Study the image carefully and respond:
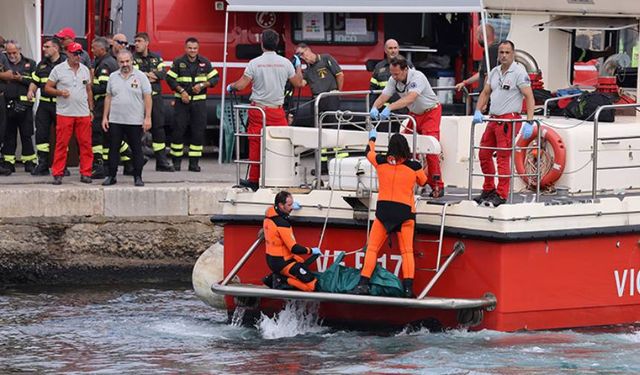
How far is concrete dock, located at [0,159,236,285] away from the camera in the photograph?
14.7m

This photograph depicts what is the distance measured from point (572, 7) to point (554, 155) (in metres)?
1.71

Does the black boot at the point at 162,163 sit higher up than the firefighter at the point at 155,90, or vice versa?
the firefighter at the point at 155,90

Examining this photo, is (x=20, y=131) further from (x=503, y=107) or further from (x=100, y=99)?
(x=503, y=107)

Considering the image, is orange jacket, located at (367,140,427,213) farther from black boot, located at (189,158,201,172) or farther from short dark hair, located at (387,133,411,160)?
black boot, located at (189,158,201,172)

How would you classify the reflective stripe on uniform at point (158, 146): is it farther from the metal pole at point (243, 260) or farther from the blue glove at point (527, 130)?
the blue glove at point (527, 130)

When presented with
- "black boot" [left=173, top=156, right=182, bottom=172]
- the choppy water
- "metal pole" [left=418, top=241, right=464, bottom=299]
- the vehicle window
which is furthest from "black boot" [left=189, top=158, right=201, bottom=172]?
"metal pole" [left=418, top=241, right=464, bottom=299]

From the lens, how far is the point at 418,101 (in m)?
12.1

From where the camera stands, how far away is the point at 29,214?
14.7 meters

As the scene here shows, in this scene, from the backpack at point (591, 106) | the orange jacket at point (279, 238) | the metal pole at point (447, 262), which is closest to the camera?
the metal pole at point (447, 262)

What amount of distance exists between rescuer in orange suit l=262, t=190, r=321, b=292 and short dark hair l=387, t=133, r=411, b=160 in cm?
89

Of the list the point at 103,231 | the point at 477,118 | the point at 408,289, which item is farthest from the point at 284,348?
the point at 103,231

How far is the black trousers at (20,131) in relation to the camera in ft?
53.8

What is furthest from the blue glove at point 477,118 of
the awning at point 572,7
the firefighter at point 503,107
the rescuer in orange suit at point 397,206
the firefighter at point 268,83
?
the firefighter at point 268,83

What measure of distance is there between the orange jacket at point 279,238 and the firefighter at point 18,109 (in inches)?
225
